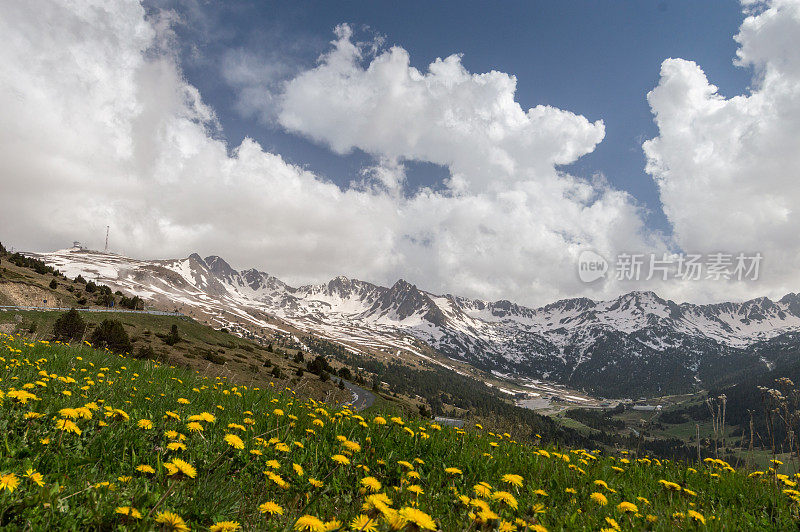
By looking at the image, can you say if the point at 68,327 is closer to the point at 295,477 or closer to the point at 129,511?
the point at 295,477

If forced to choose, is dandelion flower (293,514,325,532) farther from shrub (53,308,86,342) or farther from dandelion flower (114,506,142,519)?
shrub (53,308,86,342)

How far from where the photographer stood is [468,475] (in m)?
6.06

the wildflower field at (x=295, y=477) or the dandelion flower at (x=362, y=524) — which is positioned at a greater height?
the dandelion flower at (x=362, y=524)

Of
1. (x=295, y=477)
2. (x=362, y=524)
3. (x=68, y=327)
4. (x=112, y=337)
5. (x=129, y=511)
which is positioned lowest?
(x=112, y=337)

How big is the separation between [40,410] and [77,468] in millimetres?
1743

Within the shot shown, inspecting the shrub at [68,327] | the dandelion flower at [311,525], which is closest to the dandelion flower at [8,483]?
the dandelion flower at [311,525]

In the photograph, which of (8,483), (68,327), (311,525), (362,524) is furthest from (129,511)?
(68,327)

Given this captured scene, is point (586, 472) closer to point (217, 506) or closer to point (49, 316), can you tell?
point (217, 506)

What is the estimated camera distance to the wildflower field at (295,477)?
300 cm

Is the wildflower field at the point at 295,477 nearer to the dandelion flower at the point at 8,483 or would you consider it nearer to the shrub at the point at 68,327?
the dandelion flower at the point at 8,483

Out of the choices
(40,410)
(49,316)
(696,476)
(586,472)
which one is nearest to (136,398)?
(40,410)

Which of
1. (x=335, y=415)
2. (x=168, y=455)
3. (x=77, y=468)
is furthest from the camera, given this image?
(x=335, y=415)

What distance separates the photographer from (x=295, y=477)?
5.24m

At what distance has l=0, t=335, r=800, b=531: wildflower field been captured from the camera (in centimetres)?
300
